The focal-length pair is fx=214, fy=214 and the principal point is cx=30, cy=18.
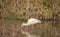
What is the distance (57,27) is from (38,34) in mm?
493

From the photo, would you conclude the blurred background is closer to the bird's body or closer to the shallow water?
the shallow water

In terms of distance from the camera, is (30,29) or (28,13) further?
(28,13)

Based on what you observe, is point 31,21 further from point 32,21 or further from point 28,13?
point 28,13

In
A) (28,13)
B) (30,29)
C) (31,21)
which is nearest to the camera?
(30,29)

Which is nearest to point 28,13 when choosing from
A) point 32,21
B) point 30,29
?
point 32,21

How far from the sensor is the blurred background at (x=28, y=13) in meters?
3.98

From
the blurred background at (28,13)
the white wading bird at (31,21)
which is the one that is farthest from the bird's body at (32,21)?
the blurred background at (28,13)

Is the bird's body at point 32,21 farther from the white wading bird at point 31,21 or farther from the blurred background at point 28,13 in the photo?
the blurred background at point 28,13

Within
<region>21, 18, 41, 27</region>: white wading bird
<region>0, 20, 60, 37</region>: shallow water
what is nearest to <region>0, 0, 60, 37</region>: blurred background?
<region>0, 20, 60, 37</region>: shallow water

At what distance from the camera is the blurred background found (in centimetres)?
398

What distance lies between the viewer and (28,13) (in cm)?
456

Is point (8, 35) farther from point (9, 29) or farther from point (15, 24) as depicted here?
point (15, 24)

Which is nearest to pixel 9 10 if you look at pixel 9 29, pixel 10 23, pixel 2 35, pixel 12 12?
pixel 12 12

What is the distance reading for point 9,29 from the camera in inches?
152
